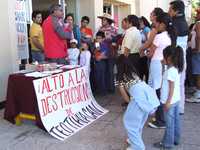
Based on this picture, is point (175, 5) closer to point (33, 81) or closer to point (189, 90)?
point (33, 81)

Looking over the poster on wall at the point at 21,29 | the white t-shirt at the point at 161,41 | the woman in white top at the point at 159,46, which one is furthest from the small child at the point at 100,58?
the white t-shirt at the point at 161,41

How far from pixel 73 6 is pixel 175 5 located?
15.3ft

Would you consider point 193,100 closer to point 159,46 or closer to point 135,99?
point 159,46

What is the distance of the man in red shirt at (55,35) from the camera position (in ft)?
19.2

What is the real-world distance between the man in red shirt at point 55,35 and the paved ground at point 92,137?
1.37 metres

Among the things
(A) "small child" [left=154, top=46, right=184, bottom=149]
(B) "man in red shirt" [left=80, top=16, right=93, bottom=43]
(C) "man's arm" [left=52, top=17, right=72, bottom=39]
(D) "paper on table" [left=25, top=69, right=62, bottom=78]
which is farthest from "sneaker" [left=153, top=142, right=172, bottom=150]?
(B) "man in red shirt" [left=80, top=16, right=93, bottom=43]

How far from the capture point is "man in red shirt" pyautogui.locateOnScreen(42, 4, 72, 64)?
5840 mm

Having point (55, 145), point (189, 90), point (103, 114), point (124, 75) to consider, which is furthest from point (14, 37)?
point (189, 90)

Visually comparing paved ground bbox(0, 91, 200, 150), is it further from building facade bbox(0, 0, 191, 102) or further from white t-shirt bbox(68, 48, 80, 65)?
white t-shirt bbox(68, 48, 80, 65)

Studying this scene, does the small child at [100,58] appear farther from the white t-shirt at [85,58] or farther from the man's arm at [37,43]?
the man's arm at [37,43]

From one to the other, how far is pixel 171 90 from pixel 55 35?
268 centimetres

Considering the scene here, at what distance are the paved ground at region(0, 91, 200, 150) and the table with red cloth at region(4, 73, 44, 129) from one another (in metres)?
0.23

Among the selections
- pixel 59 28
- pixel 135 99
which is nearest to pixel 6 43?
pixel 59 28

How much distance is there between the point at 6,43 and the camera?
6301 millimetres
